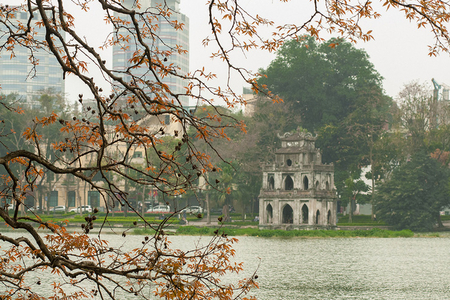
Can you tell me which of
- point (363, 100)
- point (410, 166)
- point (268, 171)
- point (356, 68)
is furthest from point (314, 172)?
point (356, 68)

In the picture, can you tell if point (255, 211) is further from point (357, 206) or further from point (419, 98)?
point (419, 98)

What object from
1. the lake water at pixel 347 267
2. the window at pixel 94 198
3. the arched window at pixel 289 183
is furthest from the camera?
the window at pixel 94 198

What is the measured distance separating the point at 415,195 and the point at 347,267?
2340 cm

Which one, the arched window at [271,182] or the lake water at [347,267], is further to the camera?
the arched window at [271,182]

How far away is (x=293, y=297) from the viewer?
2286cm

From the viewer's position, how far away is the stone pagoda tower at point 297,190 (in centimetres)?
5316

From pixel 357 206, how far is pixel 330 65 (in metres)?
23.8

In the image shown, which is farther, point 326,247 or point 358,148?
point 358,148

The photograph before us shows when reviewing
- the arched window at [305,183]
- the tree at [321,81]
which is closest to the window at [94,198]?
the tree at [321,81]

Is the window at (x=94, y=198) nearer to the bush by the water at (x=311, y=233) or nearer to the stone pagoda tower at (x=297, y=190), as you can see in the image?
the stone pagoda tower at (x=297, y=190)

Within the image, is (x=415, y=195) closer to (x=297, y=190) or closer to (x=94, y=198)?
(x=297, y=190)

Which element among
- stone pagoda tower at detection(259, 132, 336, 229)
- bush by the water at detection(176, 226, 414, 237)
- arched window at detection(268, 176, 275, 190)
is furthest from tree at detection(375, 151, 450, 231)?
arched window at detection(268, 176, 275, 190)

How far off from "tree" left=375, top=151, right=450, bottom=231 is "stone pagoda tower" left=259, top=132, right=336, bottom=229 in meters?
4.28

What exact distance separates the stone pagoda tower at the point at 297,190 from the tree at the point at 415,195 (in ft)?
14.0
